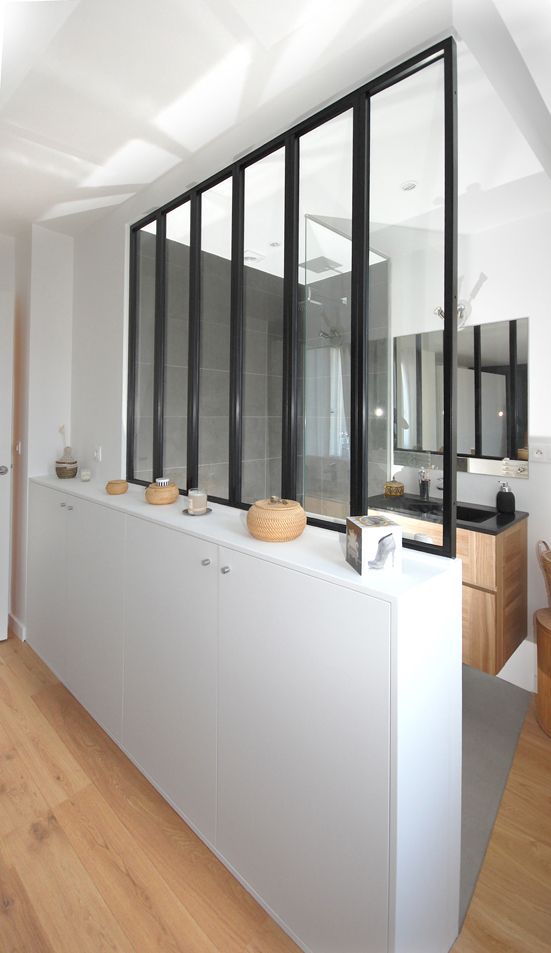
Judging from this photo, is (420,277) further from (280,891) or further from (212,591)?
(280,891)

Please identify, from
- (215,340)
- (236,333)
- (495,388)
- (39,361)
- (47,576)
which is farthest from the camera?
(39,361)

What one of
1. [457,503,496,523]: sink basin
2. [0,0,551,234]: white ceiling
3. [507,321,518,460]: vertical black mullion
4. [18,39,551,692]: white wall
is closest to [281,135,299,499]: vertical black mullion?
[0,0,551,234]: white ceiling

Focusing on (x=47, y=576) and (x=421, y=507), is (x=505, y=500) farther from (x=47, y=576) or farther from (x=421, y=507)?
(x=47, y=576)

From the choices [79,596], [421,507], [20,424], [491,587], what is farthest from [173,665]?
[20,424]

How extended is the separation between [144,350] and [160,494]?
93 cm

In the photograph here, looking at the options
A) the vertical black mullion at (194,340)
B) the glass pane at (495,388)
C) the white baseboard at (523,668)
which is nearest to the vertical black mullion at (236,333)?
the vertical black mullion at (194,340)

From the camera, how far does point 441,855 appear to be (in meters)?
1.15

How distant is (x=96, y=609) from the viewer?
208 centimetres

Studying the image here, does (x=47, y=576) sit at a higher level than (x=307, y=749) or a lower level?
higher

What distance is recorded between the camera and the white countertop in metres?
1.06

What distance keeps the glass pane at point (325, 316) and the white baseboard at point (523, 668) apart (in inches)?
69.2

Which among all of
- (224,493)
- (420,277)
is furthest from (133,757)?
(420,277)

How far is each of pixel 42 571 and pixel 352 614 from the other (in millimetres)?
2164

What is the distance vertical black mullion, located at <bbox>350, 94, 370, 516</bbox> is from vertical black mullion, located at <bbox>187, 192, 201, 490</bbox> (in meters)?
0.90
